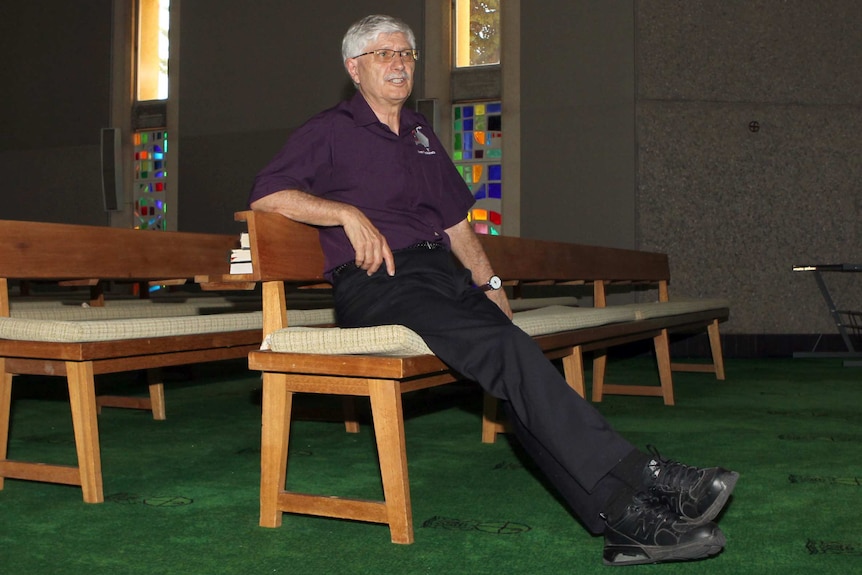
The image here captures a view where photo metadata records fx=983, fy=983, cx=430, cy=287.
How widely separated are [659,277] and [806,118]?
245 centimetres

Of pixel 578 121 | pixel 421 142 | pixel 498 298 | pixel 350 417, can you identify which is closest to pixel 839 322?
pixel 578 121

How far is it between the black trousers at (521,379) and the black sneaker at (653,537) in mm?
42

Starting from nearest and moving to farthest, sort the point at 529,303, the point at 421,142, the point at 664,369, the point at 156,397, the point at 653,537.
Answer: the point at 653,537 → the point at 421,142 → the point at 156,397 → the point at 664,369 → the point at 529,303

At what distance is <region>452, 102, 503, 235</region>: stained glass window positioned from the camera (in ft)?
24.1

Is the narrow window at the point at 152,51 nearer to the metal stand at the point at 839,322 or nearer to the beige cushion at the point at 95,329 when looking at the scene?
the metal stand at the point at 839,322

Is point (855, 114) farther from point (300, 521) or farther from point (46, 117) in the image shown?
point (46, 117)

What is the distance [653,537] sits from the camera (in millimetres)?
1736

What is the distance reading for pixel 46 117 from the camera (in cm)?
874

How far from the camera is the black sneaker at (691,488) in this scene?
176 cm

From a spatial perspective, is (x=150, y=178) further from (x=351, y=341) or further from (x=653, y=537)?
(x=653, y=537)

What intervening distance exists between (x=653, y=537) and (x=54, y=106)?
26.7 feet

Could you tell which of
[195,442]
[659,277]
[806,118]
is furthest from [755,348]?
[195,442]

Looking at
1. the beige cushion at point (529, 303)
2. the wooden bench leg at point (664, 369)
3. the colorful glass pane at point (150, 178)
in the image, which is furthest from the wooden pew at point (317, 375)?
the colorful glass pane at point (150, 178)

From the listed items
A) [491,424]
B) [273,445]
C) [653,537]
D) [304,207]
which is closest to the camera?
[653,537]
